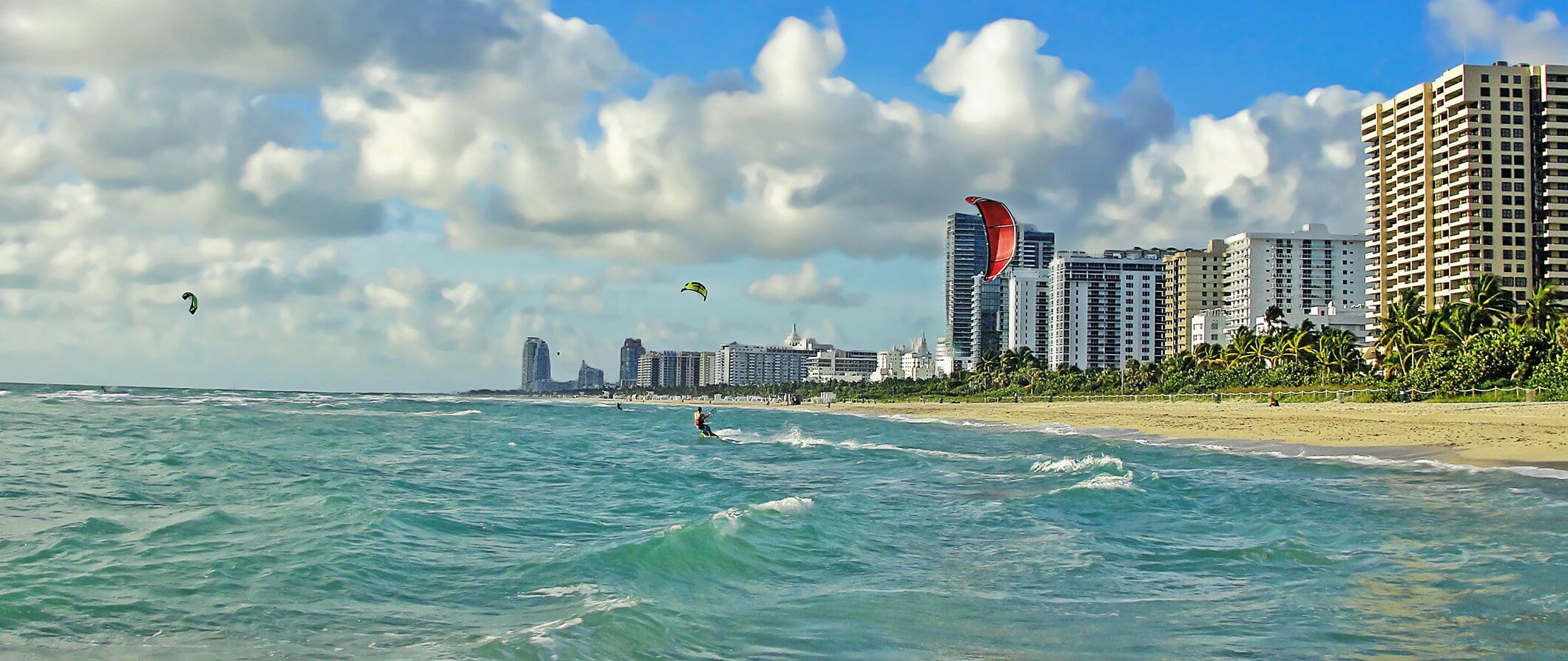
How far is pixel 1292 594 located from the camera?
10.8m

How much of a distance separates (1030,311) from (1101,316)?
22168 millimetres

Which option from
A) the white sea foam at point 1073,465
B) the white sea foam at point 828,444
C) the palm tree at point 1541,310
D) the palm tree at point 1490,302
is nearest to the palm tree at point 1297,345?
the palm tree at point 1490,302

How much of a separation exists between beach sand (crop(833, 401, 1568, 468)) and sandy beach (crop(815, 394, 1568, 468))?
32mm

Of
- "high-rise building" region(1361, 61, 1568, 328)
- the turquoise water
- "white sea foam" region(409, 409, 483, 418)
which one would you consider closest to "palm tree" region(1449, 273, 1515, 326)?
"high-rise building" region(1361, 61, 1568, 328)

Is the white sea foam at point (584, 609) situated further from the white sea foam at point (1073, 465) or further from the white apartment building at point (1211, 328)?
the white apartment building at point (1211, 328)

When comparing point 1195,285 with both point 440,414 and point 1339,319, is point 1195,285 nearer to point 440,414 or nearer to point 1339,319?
point 1339,319

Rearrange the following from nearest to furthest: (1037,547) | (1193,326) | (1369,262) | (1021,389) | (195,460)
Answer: (1037,547) < (195,460) < (1369,262) < (1021,389) < (1193,326)

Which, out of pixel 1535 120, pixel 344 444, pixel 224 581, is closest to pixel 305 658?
pixel 224 581

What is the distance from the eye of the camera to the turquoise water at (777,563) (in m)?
8.88

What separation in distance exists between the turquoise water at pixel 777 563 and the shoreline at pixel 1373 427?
17.6ft

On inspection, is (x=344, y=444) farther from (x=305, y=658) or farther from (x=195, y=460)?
(x=305, y=658)

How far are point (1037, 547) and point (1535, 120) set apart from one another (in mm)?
104034

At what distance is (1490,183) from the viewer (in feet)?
304

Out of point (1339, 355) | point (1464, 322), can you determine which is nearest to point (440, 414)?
point (1339, 355)
